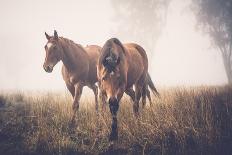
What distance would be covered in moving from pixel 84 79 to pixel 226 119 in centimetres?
519

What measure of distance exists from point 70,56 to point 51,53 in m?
1.04

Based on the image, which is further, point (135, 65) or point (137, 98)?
point (137, 98)

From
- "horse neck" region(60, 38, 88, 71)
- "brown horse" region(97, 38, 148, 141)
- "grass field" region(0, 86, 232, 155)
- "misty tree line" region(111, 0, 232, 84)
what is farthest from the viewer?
"misty tree line" region(111, 0, 232, 84)

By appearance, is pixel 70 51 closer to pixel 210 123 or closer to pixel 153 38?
pixel 210 123

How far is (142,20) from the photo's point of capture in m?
37.3

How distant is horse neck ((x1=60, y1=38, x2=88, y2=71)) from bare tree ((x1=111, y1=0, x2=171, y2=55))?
28.2 m

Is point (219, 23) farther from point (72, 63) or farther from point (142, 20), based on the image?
point (72, 63)

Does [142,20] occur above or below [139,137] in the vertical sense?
above

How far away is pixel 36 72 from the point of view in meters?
151

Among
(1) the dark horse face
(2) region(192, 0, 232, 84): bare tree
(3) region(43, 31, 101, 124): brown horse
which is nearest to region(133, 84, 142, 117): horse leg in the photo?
(3) region(43, 31, 101, 124): brown horse

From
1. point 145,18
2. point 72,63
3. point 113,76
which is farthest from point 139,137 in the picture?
point 145,18

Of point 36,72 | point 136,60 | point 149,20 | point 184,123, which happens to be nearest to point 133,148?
point 184,123

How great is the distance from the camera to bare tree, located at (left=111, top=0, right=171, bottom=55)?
3719 cm

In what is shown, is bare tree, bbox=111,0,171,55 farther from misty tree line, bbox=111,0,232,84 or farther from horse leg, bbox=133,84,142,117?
horse leg, bbox=133,84,142,117
